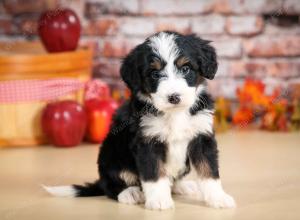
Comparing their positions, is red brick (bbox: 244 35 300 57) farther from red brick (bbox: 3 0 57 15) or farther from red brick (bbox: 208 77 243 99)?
red brick (bbox: 3 0 57 15)

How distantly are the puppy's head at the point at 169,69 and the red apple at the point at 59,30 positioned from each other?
1.78 meters

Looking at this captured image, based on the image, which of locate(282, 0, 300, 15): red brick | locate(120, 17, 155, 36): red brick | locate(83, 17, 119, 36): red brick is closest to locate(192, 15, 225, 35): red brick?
locate(120, 17, 155, 36): red brick

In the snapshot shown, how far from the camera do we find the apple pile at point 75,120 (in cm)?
435

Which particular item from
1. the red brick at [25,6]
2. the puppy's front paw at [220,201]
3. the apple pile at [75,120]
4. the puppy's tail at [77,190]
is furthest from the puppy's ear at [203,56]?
the red brick at [25,6]

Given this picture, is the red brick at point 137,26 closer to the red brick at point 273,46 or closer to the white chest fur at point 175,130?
the red brick at point 273,46

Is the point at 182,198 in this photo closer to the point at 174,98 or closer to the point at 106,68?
the point at 174,98

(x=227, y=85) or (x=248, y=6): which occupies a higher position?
(x=248, y=6)

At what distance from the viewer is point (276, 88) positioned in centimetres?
495

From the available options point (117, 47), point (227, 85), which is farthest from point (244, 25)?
point (117, 47)

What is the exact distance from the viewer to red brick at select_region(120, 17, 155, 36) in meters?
5.06

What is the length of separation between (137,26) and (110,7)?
274 mm

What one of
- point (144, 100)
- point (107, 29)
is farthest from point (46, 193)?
point (107, 29)

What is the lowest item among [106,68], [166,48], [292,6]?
[106,68]

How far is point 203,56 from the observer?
276cm
